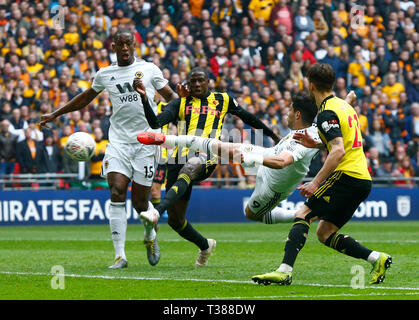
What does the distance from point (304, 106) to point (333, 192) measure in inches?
50.7

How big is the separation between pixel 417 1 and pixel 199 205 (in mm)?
9733

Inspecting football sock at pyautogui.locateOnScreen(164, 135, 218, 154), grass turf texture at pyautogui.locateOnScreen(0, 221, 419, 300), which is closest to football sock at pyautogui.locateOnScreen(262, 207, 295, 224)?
grass turf texture at pyautogui.locateOnScreen(0, 221, 419, 300)

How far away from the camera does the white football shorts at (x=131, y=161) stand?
1057 cm

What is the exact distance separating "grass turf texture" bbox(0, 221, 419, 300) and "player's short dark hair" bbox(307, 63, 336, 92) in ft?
6.33

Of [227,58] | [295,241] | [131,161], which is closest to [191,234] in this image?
[131,161]

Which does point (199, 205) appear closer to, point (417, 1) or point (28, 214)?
point (28, 214)

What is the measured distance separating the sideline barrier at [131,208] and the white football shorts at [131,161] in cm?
980

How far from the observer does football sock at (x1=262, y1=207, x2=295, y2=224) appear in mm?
10602

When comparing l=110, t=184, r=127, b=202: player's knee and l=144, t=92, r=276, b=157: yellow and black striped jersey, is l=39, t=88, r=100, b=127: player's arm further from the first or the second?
l=110, t=184, r=127, b=202: player's knee

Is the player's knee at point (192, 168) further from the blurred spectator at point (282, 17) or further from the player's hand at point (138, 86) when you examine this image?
the blurred spectator at point (282, 17)

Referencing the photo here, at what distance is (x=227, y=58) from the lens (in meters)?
23.7

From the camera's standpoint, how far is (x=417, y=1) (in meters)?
25.7

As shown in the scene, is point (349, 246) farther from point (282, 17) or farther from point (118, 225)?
point (282, 17)

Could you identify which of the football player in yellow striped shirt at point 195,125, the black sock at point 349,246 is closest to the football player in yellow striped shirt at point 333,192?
the black sock at point 349,246
